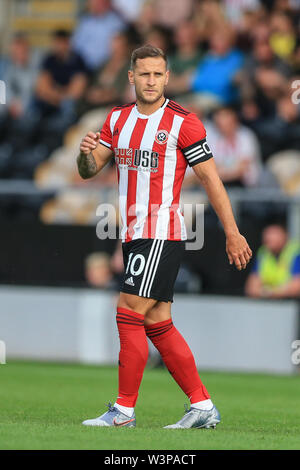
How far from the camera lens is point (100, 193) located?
1238cm

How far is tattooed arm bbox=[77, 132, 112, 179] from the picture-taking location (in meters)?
6.16

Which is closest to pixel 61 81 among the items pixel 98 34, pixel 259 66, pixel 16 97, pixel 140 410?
pixel 16 97

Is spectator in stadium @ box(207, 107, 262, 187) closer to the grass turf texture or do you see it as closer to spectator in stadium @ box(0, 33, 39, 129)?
the grass turf texture

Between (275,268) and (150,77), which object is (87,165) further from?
(275,268)

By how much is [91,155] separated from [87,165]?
3.5 inches

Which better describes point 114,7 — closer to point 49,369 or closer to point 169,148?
point 49,369

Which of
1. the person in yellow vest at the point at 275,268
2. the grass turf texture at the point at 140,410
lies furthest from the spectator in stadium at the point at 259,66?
the grass turf texture at the point at 140,410

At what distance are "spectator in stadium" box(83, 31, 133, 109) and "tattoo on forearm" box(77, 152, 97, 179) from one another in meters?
8.80

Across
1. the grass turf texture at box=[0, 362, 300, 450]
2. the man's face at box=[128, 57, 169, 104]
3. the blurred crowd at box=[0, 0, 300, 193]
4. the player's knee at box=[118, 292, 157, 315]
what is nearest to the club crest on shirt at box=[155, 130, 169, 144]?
the man's face at box=[128, 57, 169, 104]

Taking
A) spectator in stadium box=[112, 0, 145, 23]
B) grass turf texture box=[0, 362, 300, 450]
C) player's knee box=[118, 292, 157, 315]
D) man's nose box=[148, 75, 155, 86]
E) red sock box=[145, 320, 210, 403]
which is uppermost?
spectator in stadium box=[112, 0, 145, 23]

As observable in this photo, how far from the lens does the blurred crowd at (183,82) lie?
43.4 ft

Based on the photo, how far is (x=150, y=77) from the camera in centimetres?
620
